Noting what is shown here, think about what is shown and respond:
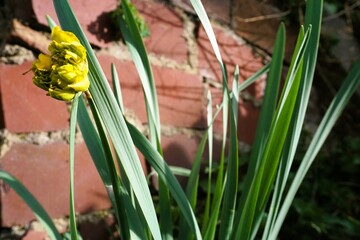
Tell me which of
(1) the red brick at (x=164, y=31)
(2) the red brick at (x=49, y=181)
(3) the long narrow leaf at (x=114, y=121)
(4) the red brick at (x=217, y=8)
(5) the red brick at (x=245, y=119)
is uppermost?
(4) the red brick at (x=217, y=8)

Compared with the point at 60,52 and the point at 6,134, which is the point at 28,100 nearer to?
the point at 6,134

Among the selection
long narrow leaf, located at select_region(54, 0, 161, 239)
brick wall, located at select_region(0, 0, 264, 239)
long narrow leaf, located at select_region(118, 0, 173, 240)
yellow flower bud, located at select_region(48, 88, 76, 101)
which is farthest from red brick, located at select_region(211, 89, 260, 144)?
Result: yellow flower bud, located at select_region(48, 88, 76, 101)

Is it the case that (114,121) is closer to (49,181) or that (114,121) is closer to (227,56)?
(49,181)

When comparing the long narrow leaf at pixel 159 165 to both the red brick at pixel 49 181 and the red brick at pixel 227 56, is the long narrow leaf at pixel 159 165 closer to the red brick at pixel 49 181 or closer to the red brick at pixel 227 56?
the red brick at pixel 49 181

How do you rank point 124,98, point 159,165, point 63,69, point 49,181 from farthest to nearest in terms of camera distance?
1. point 124,98
2. point 49,181
3. point 159,165
4. point 63,69

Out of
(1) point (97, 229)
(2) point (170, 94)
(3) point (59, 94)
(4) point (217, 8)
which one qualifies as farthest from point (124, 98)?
(3) point (59, 94)

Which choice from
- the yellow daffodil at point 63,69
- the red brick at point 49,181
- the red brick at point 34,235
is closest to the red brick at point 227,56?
the red brick at point 49,181

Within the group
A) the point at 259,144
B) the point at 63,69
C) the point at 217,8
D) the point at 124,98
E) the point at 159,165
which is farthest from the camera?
the point at 217,8
